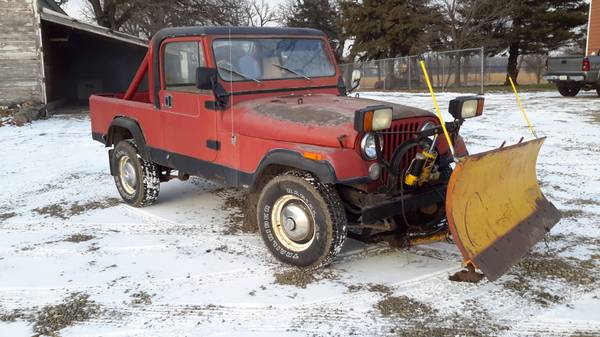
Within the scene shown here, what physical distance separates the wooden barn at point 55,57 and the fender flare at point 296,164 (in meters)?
13.5

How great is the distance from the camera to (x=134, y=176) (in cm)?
616

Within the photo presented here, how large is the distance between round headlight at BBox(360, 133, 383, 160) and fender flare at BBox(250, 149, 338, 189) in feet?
0.93

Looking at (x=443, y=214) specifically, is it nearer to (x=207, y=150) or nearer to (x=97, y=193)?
(x=207, y=150)

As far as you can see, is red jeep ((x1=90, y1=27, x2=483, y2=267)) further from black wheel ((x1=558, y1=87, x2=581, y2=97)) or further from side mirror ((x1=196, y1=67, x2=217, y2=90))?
black wheel ((x1=558, y1=87, x2=581, y2=97))

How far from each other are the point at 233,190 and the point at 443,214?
320cm

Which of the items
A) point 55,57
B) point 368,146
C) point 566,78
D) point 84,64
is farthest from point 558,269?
point 84,64

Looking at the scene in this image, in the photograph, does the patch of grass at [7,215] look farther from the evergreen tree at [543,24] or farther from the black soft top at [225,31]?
the evergreen tree at [543,24]

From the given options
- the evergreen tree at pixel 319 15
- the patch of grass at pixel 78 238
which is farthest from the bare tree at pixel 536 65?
the patch of grass at pixel 78 238

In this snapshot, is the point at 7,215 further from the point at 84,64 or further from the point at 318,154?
the point at 84,64

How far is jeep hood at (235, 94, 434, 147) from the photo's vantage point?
13.0 ft

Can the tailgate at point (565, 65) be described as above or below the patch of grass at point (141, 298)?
above

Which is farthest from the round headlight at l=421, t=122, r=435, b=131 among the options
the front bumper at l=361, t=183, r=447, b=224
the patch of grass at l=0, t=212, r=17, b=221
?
the patch of grass at l=0, t=212, r=17, b=221

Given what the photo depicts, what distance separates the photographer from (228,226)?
5.48 m

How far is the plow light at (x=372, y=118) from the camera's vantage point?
3.72 meters
